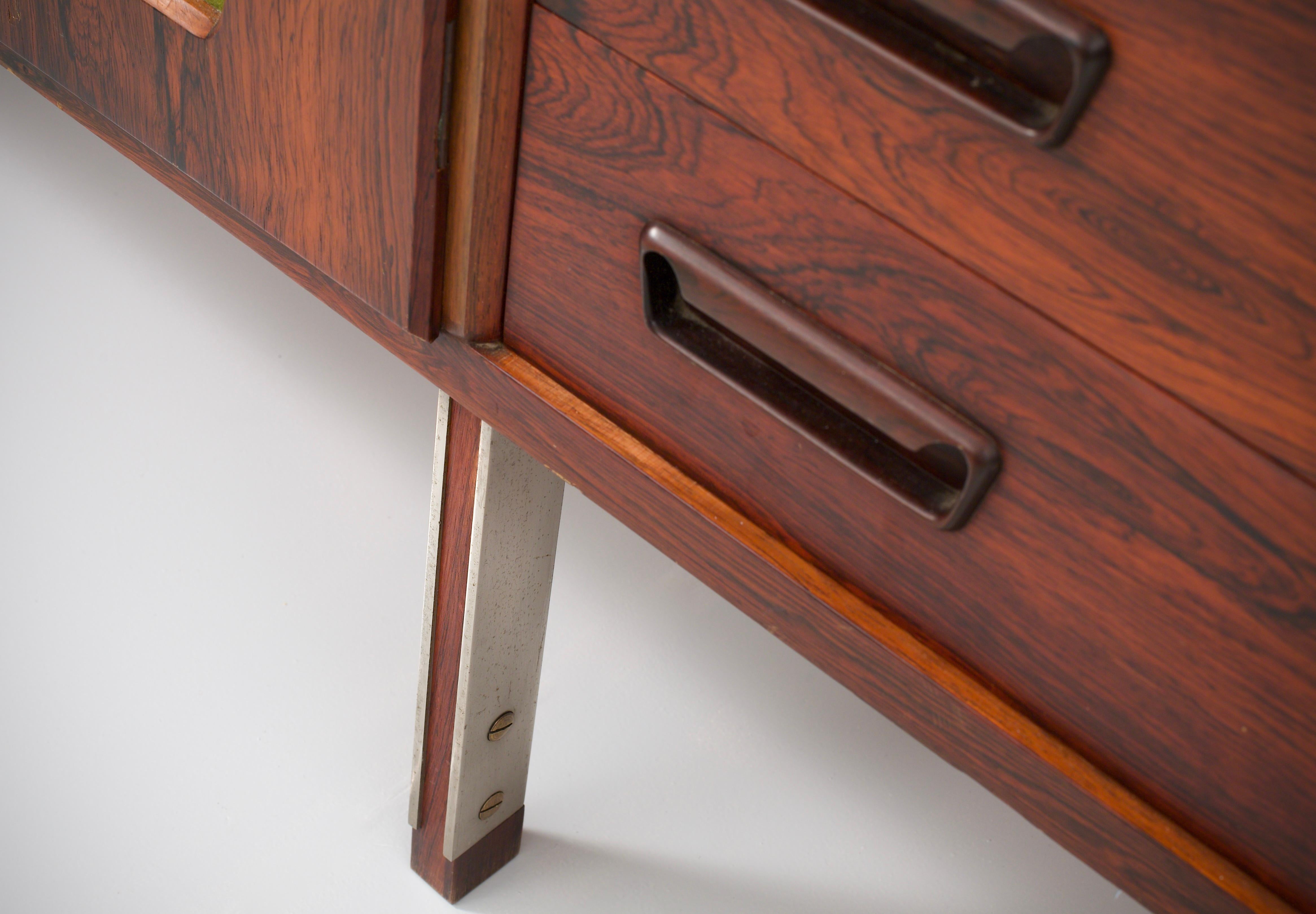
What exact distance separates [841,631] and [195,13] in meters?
0.43

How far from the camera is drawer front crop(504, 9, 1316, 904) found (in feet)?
1.22

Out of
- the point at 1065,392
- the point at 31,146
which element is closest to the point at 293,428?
the point at 31,146

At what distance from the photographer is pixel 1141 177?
348mm

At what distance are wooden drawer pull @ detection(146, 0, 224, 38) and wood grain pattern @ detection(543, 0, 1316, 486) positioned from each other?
11.4 inches

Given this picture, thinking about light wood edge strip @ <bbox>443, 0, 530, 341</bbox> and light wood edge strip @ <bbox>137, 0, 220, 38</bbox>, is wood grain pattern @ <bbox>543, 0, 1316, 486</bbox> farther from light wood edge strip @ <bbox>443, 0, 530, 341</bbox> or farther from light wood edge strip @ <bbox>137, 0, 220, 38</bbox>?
light wood edge strip @ <bbox>137, 0, 220, 38</bbox>

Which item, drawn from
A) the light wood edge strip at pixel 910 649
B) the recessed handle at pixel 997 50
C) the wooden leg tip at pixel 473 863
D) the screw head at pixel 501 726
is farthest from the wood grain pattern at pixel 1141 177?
the wooden leg tip at pixel 473 863

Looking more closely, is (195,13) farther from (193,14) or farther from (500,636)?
(500,636)

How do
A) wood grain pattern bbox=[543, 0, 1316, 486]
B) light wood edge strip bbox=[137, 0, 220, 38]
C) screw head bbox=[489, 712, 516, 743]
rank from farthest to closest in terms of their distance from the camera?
screw head bbox=[489, 712, 516, 743], light wood edge strip bbox=[137, 0, 220, 38], wood grain pattern bbox=[543, 0, 1316, 486]

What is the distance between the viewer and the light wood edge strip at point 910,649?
15.8 inches

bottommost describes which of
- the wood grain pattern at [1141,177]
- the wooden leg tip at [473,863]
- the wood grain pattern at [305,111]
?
the wooden leg tip at [473,863]

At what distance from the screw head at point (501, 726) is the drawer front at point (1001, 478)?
0.33m

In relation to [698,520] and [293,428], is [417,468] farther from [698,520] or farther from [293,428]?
[698,520]

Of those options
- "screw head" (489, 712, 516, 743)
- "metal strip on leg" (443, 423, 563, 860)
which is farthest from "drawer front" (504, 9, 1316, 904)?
"screw head" (489, 712, 516, 743)

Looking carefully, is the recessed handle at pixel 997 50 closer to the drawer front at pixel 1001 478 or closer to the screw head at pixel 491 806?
the drawer front at pixel 1001 478
